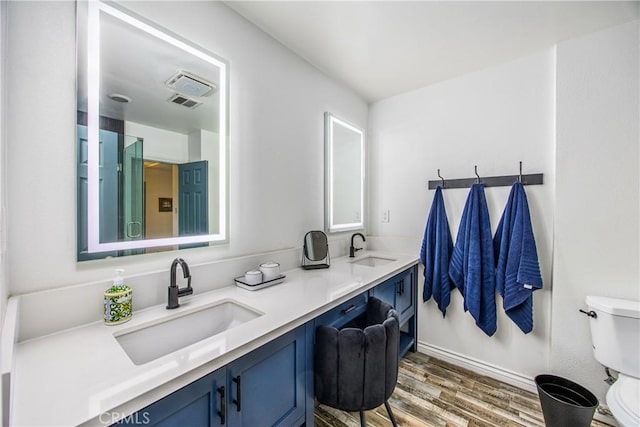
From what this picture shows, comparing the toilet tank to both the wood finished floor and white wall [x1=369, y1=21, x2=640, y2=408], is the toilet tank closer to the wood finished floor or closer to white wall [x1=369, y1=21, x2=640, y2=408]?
white wall [x1=369, y1=21, x2=640, y2=408]

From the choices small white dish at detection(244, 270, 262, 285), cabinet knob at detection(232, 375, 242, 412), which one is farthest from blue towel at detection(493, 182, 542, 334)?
cabinet knob at detection(232, 375, 242, 412)

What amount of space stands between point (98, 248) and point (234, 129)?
0.86m

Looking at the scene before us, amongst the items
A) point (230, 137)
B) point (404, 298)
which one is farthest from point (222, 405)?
point (404, 298)

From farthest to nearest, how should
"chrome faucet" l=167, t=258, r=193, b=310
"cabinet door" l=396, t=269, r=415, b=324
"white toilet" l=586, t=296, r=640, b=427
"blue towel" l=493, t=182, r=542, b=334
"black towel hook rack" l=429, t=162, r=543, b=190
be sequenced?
"cabinet door" l=396, t=269, r=415, b=324, "black towel hook rack" l=429, t=162, r=543, b=190, "blue towel" l=493, t=182, r=542, b=334, "white toilet" l=586, t=296, r=640, b=427, "chrome faucet" l=167, t=258, r=193, b=310

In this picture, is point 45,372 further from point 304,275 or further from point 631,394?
point 631,394

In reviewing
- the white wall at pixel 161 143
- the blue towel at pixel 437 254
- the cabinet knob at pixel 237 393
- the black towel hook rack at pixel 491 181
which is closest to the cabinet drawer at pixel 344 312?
the cabinet knob at pixel 237 393

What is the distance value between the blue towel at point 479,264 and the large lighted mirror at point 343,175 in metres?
0.95

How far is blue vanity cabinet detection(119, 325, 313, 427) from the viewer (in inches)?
27.1

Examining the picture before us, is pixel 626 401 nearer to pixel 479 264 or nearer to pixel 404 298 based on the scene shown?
pixel 479 264

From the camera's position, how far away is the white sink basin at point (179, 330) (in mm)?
944

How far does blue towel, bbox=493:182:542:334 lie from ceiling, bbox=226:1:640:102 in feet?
3.16

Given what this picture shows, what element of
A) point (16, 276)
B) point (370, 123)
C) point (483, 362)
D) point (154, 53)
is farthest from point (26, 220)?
point (483, 362)

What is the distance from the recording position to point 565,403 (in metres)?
1.37

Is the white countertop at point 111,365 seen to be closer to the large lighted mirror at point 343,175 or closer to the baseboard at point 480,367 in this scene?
the large lighted mirror at point 343,175
